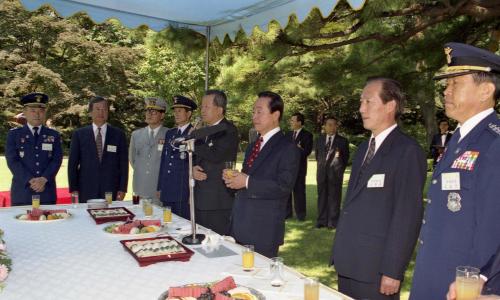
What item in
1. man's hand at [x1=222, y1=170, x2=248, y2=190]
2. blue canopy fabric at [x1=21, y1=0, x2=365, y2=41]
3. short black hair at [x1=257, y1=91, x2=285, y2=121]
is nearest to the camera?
man's hand at [x1=222, y1=170, x2=248, y2=190]

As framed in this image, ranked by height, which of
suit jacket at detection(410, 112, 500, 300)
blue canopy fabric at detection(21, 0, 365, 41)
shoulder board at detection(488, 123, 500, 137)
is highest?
blue canopy fabric at detection(21, 0, 365, 41)

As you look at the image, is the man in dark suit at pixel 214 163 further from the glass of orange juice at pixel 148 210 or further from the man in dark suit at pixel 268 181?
the man in dark suit at pixel 268 181

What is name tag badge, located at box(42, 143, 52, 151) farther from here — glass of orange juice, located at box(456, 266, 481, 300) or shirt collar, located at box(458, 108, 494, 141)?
glass of orange juice, located at box(456, 266, 481, 300)

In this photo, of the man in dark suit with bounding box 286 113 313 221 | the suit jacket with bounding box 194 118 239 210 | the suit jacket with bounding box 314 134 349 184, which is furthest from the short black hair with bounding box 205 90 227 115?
the man in dark suit with bounding box 286 113 313 221

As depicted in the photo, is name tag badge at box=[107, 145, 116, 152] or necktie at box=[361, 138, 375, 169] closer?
necktie at box=[361, 138, 375, 169]

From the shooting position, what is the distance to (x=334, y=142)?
261 inches

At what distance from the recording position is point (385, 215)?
2.19 metres

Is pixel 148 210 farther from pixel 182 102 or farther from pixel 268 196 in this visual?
pixel 182 102

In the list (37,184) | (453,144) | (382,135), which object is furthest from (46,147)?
(453,144)

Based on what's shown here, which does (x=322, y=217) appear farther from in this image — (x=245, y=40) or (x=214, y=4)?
(x=214, y=4)

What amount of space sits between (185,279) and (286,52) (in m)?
3.72

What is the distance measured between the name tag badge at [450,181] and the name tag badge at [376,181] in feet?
1.23

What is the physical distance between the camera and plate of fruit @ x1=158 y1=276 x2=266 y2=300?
1.63 m

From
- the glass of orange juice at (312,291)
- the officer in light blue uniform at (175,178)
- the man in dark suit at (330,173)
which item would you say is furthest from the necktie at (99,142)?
the glass of orange juice at (312,291)
